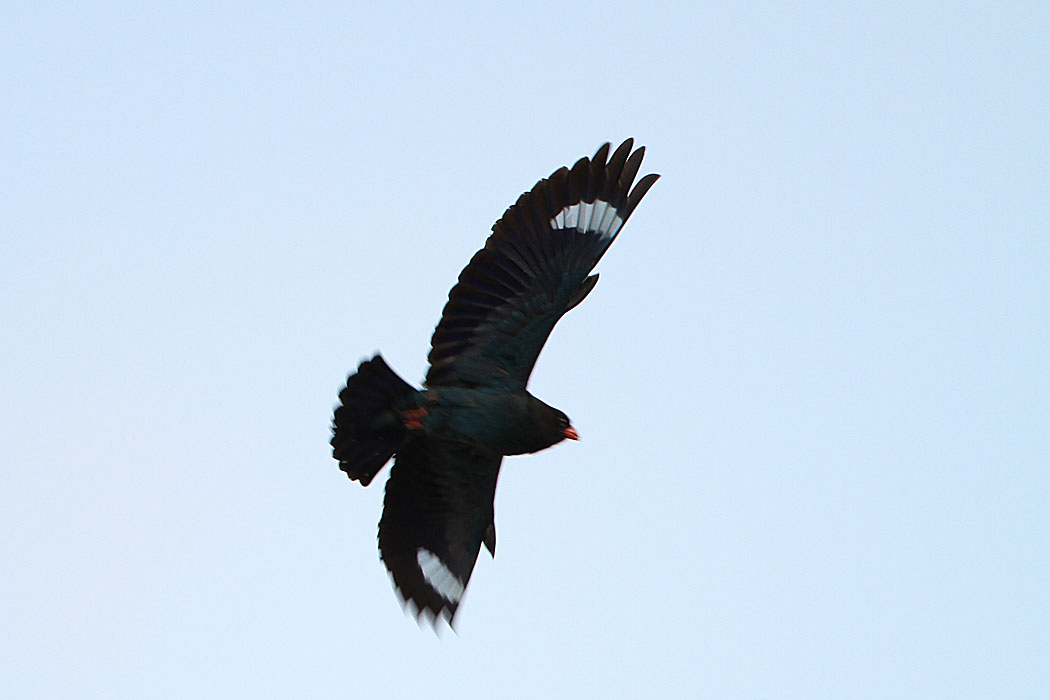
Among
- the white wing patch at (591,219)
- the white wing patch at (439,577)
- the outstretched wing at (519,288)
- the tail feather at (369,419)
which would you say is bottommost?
the white wing patch at (439,577)

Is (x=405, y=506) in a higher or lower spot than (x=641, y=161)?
lower

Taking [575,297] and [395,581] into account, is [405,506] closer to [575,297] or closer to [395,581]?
[395,581]

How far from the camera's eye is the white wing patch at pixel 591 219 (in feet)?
24.7

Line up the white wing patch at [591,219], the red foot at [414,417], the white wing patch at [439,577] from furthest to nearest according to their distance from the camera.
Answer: the white wing patch at [439,577]
the white wing patch at [591,219]
the red foot at [414,417]

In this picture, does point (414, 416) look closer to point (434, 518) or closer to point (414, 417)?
point (414, 417)

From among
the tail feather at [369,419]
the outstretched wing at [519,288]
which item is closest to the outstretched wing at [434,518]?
the tail feather at [369,419]

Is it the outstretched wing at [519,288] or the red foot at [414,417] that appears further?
the outstretched wing at [519,288]

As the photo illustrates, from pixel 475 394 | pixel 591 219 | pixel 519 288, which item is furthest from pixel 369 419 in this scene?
pixel 591 219

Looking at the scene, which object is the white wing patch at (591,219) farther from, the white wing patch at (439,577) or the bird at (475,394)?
the white wing patch at (439,577)

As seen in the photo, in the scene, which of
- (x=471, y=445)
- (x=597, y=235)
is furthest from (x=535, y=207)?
(x=471, y=445)

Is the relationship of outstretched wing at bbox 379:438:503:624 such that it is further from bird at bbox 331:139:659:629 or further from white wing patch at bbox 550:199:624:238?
white wing patch at bbox 550:199:624:238

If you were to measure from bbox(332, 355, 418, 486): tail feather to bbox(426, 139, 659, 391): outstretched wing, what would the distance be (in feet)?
1.01

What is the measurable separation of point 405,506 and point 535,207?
6.29 feet

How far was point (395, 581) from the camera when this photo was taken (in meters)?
7.60
